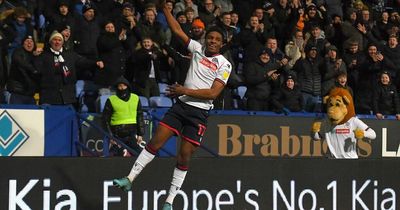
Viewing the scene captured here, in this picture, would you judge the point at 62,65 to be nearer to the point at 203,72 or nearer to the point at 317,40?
the point at 203,72

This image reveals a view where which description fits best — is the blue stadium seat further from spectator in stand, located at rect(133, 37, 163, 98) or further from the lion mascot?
the lion mascot

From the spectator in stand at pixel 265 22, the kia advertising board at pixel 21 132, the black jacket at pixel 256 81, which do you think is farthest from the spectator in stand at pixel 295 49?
the kia advertising board at pixel 21 132

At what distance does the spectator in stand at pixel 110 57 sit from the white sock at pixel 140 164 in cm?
527

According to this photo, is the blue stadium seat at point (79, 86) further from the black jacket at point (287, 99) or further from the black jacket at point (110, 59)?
the black jacket at point (287, 99)

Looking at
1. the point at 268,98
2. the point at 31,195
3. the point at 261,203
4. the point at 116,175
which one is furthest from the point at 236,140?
the point at 31,195

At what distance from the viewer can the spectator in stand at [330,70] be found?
18.4 m

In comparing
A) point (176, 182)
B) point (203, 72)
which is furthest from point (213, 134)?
point (203, 72)

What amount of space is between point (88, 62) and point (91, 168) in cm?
511

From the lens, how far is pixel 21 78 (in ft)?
46.6

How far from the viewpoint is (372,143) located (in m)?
18.9

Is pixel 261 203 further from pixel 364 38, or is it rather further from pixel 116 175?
pixel 364 38

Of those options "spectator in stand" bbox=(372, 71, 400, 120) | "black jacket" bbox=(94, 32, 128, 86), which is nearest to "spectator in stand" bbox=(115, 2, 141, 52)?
"black jacket" bbox=(94, 32, 128, 86)

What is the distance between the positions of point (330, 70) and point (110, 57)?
16.3 feet

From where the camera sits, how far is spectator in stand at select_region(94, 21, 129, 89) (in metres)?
15.4
